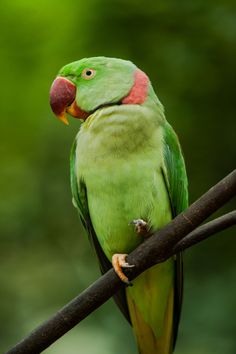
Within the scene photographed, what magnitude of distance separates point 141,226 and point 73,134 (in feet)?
5.30

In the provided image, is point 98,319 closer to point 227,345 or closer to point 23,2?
point 227,345

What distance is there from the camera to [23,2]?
13.1ft

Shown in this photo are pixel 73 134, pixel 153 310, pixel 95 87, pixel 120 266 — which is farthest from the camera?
pixel 73 134

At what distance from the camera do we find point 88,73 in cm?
314

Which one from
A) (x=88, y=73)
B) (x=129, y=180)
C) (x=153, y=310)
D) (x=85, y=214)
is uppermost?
→ (x=88, y=73)

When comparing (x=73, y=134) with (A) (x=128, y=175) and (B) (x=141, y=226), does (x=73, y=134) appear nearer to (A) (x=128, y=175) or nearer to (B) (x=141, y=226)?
(A) (x=128, y=175)

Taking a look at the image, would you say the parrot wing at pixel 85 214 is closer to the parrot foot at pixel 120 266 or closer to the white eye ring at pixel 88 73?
the white eye ring at pixel 88 73

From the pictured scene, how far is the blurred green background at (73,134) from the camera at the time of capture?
363cm

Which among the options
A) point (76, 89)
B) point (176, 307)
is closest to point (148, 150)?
point (76, 89)

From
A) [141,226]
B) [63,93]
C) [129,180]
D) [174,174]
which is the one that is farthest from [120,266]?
[63,93]

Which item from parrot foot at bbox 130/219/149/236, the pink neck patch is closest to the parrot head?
the pink neck patch

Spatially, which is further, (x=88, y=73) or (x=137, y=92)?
(x=88, y=73)

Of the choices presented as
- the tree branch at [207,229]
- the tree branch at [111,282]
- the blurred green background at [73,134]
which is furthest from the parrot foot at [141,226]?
the blurred green background at [73,134]

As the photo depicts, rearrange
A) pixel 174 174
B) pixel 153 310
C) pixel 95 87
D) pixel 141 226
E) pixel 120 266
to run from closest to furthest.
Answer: pixel 120 266
pixel 141 226
pixel 174 174
pixel 95 87
pixel 153 310
